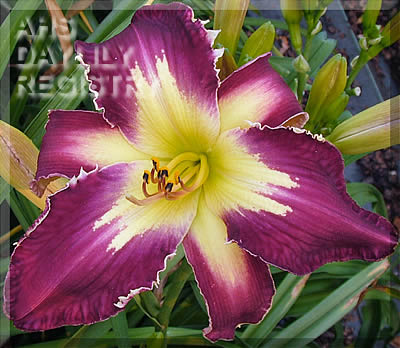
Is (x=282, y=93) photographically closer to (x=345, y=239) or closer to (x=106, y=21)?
(x=345, y=239)

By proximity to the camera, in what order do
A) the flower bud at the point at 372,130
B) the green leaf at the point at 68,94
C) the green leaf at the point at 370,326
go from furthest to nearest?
the green leaf at the point at 370,326
the green leaf at the point at 68,94
the flower bud at the point at 372,130

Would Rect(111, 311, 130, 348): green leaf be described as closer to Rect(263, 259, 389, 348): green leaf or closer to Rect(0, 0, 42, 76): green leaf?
Rect(263, 259, 389, 348): green leaf

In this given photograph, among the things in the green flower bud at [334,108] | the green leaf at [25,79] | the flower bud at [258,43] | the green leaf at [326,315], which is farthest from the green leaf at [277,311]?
the green leaf at [25,79]

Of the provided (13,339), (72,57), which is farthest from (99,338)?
(72,57)

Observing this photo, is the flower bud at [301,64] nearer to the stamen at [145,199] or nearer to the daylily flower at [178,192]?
the daylily flower at [178,192]

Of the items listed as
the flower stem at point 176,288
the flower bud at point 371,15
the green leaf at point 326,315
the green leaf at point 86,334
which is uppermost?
the flower bud at point 371,15

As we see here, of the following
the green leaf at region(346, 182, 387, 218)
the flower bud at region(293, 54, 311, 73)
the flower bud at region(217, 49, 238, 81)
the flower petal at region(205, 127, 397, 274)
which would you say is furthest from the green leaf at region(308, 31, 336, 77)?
the flower petal at region(205, 127, 397, 274)
